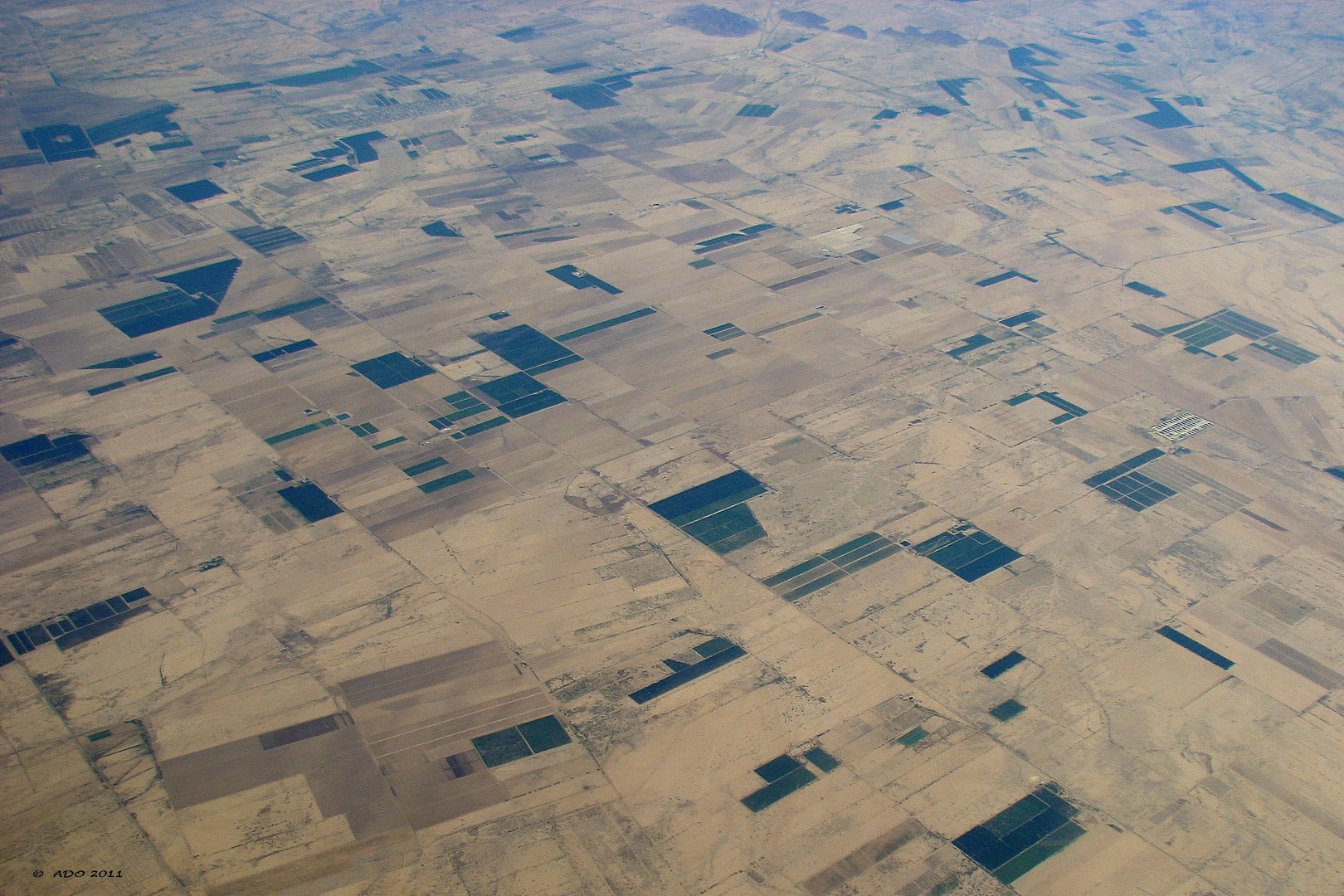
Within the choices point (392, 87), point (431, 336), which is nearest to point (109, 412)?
point (431, 336)

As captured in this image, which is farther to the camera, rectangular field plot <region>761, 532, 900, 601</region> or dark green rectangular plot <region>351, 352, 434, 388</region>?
dark green rectangular plot <region>351, 352, 434, 388</region>

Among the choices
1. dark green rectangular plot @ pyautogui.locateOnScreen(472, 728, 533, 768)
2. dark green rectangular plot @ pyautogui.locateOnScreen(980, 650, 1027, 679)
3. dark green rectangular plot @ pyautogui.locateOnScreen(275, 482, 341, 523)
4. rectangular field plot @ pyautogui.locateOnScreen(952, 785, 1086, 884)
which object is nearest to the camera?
rectangular field plot @ pyautogui.locateOnScreen(952, 785, 1086, 884)

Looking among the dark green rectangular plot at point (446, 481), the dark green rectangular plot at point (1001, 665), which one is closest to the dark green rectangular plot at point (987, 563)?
the dark green rectangular plot at point (1001, 665)

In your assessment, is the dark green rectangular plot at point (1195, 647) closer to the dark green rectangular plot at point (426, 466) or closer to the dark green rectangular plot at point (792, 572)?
the dark green rectangular plot at point (792, 572)

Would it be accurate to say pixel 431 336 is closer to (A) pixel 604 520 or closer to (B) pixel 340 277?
(B) pixel 340 277

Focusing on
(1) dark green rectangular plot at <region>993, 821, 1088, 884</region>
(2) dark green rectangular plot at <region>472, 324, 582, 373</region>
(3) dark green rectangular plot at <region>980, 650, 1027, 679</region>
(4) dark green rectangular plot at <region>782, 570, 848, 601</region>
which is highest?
(2) dark green rectangular plot at <region>472, 324, 582, 373</region>

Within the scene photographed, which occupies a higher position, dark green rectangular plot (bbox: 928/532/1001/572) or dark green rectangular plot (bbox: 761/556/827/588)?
dark green rectangular plot (bbox: 928/532/1001/572)

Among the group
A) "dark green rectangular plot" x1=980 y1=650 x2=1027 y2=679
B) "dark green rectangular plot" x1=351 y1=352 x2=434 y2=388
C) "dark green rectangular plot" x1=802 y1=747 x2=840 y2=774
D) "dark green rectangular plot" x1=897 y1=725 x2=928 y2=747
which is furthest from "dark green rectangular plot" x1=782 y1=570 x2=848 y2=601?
"dark green rectangular plot" x1=351 y1=352 x2=434 y2=388

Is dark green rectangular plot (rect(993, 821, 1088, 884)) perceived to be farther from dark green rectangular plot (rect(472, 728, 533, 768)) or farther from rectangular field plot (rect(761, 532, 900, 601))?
dark green rectangular plot (rect(472, 728, 533, 768))

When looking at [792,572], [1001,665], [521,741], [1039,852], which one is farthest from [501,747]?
[1001,665]
